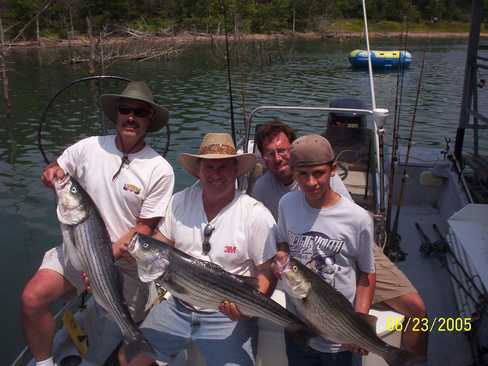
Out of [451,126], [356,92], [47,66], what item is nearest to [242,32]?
[47,66]

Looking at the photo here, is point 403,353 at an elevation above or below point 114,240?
below

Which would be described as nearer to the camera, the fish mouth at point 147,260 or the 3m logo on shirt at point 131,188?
the fish mouth at point 147,260

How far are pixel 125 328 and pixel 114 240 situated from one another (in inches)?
31.7

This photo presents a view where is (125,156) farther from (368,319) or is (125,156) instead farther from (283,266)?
(368,319)

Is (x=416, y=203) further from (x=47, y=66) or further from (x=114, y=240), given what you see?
(x=47, y=66)

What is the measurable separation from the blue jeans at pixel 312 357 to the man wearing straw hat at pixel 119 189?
140 cm

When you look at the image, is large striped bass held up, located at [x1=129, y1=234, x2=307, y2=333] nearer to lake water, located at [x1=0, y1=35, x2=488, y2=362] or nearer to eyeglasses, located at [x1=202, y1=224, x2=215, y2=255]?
eyeglasses, located at [x1=202, y1=224, x2=215, y2=255]

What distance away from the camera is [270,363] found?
3510 mm

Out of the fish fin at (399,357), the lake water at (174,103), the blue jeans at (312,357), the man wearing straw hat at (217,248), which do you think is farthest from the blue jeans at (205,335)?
the lake water at (174,103)

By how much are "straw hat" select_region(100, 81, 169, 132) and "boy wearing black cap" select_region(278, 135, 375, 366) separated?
1.40 metres

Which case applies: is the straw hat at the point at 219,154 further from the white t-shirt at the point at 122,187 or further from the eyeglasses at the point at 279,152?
the eyeglasses at the point at 279,152

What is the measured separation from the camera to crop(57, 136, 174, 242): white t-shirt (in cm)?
369

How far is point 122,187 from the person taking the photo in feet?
12.1

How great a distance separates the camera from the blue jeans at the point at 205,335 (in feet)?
10.3
